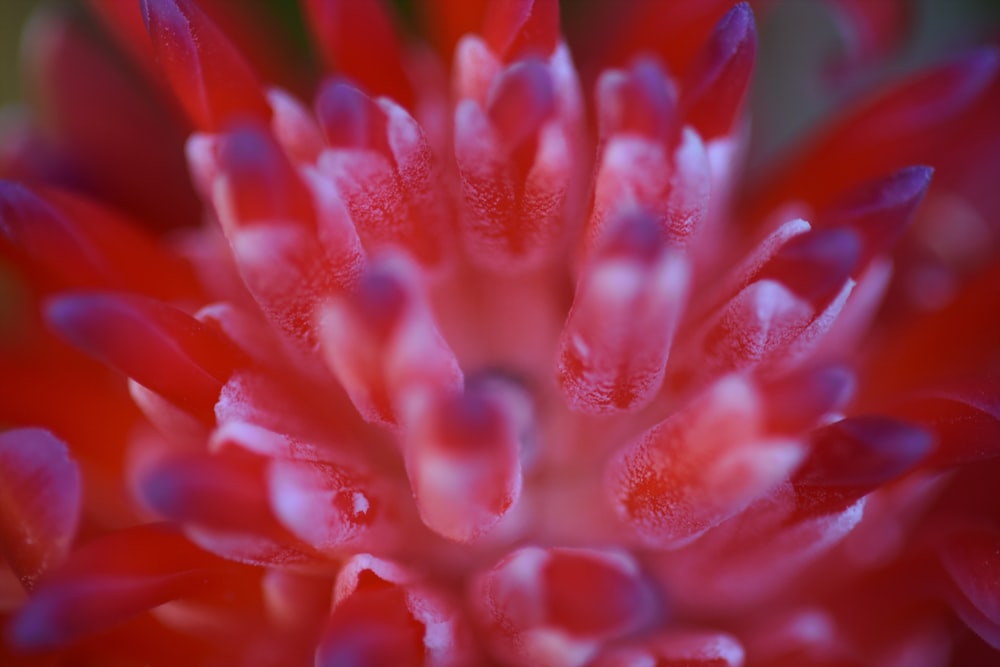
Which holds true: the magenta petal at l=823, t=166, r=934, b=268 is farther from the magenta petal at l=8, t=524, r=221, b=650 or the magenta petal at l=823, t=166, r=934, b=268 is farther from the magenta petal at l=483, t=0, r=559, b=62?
the magenta petal at l=8, t=524, r=221, b=650

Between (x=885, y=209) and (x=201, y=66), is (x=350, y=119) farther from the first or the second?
(x=885, y=209)

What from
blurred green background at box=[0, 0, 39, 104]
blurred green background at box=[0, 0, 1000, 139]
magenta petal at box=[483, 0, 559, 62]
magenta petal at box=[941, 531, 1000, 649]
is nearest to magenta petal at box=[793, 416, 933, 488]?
magenta petal at box=[941, 531, 1000, 649]

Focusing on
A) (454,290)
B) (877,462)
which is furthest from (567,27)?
(877,462)

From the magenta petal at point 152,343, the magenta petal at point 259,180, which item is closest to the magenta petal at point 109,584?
the magenta petal at point 152,343

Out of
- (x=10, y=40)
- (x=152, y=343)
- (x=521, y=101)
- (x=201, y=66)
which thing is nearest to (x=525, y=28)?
(x=521, y=101)

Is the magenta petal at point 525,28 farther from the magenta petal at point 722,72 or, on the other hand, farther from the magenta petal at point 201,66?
the magenta petal at point 201,66

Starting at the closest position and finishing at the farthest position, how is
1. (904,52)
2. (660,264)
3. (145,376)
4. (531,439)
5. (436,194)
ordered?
(660,264) → (145,376) → (436,194) → (531,439) → (904,52)

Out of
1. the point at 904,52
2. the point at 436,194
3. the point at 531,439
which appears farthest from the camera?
the point at 904,52

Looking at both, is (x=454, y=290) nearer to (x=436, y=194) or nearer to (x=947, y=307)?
(x=436, y=194)
